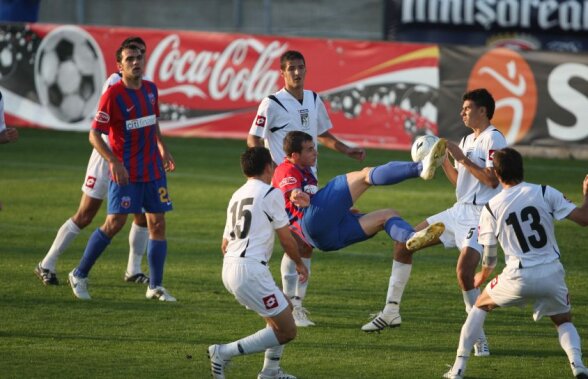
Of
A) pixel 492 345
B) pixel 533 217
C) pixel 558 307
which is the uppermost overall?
pixel 533 217

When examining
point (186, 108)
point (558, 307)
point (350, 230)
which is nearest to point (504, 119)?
point (186, 108)

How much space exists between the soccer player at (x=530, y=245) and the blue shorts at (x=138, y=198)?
3842 millimetres

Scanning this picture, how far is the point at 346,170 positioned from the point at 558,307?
11273mm

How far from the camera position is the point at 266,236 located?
7.87 metres

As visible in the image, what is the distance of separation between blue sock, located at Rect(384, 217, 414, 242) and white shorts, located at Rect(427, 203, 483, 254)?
0.22 m

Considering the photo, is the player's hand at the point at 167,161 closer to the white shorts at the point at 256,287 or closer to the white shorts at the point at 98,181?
the white shorts at the point at 98,181

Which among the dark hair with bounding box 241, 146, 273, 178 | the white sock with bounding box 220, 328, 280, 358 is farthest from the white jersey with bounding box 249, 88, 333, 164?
the white sock with bounding box 220, 328, 280, 358

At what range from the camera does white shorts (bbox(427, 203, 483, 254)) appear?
9.05 metres

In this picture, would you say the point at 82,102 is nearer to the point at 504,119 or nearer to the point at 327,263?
the point at 504,119

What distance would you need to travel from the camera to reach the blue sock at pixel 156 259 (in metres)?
10.6

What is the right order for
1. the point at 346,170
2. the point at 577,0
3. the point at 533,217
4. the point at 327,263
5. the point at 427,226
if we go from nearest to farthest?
1. the point at 533,217
2. the point at 427,226
3. the point at 327,263
4. the point at 346,170
5. the point at 577,0

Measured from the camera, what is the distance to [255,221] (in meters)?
7.83

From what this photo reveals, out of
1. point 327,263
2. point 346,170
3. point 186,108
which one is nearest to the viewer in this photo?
point 327,263

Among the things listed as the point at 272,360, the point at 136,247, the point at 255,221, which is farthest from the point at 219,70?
the point at 272,360
